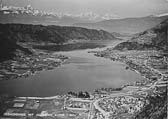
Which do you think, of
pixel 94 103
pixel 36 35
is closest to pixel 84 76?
pixel 94 103

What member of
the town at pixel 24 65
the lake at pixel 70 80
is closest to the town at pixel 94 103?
the lake at pixel 70 80

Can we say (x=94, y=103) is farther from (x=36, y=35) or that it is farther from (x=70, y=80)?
(x=36, y=35)

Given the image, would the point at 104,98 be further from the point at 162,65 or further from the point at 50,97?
the point at 162,65

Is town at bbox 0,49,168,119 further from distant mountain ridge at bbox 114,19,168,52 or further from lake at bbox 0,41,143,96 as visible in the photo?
distant mountain ridge at bbox 114,19,168,52

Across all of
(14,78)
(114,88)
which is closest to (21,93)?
(14,78)

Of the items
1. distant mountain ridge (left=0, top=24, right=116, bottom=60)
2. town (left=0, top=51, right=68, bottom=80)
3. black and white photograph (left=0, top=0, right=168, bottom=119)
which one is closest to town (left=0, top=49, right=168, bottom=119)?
black and white photograph (left=0, top=0, right=168, bottom=119)
